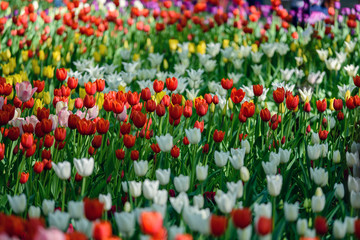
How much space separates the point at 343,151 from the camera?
9.33 feet

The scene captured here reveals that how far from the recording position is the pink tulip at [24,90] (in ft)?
9.06

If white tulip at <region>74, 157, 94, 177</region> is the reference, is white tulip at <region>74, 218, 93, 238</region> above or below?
above

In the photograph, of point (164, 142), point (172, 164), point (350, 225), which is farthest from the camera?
point (172, 164)

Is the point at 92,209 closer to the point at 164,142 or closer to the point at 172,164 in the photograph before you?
the point at 164,142

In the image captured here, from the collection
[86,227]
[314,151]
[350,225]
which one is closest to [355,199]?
[350,225]

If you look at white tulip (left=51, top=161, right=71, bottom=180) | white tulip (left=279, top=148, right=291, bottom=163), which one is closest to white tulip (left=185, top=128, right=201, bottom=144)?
white tulip (left=279, top=148, right=291, bottom=163)

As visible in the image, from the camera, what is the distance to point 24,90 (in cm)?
278

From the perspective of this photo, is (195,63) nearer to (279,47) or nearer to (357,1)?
(279,47)

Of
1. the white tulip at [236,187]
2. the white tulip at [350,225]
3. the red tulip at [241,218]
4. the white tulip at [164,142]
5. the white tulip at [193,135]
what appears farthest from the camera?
the white tulip at [193,135]

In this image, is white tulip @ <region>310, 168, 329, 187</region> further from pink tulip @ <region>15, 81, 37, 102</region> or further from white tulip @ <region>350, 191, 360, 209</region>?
pink tulip @ <region>15, 81, 37, 102</region>

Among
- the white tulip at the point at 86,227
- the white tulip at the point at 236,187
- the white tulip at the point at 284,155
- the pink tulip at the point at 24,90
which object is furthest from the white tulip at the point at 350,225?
the pink tulip at the point at 24,90

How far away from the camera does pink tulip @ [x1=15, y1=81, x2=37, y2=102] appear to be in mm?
2762

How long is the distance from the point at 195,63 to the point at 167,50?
77 centimetres

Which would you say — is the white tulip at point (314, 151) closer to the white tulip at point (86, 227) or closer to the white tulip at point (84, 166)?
the white tulip at point (84, 166)
